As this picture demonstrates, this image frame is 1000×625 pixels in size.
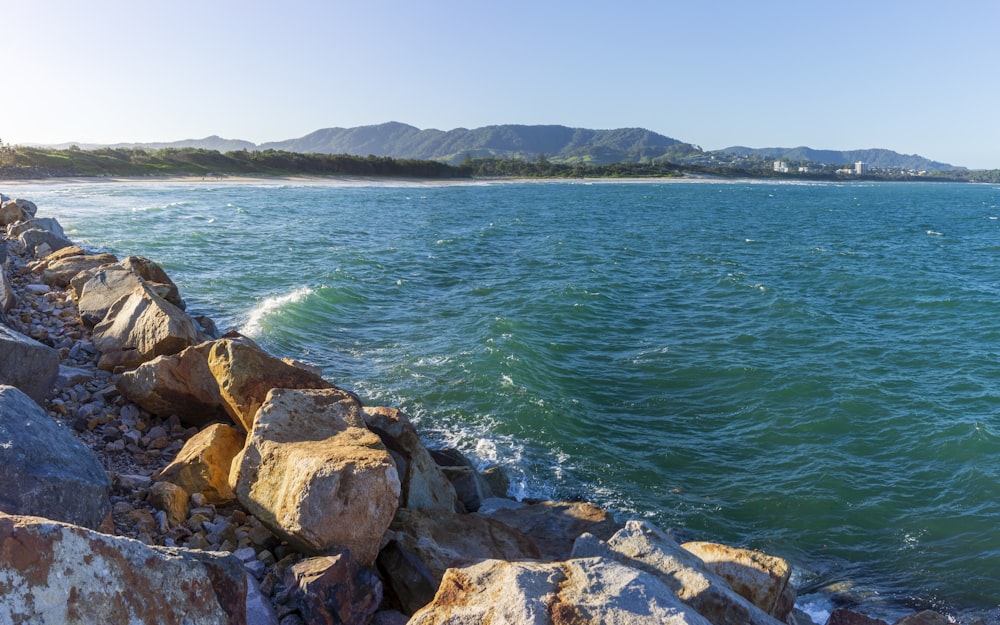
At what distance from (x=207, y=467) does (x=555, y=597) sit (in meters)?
4.17

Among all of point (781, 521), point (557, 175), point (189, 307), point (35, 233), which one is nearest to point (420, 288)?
point (189, 307)

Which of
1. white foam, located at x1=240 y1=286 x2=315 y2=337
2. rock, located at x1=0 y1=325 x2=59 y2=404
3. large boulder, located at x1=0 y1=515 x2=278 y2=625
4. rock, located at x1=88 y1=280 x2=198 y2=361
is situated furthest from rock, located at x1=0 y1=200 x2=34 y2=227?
large boulder, located at x1=0 y1=515 x2=278 y2=625

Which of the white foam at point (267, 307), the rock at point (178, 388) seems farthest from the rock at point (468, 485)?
the white foam at point (267, 307)

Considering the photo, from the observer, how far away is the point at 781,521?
10414mm

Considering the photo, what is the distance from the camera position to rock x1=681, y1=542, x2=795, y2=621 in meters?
6.50

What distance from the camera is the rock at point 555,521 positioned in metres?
8.12

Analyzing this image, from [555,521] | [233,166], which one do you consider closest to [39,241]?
[555,521]

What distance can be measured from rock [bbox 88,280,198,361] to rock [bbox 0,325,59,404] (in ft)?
6.83

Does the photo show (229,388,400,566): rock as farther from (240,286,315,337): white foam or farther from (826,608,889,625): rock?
(240,286,315,337): white foam

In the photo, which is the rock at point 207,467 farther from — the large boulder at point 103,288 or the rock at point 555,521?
the large boulder at point 103,288

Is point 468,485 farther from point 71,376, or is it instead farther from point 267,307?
point 267,307

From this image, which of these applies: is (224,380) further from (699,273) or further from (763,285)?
(699,273)

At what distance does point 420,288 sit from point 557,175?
12737 centimetres

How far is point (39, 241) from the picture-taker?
62.7 ft
